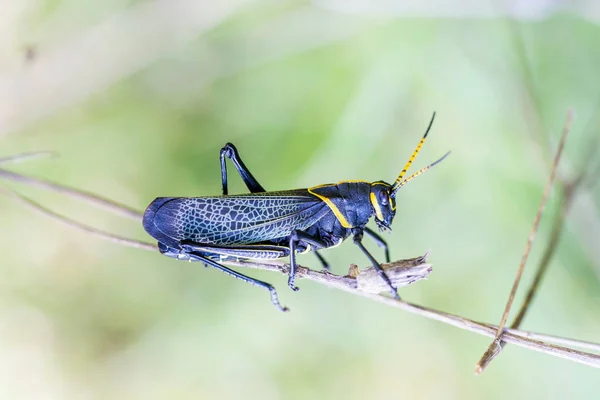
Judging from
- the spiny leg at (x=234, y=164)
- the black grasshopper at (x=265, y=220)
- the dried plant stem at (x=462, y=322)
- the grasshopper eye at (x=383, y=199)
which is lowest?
the dried plant stem at (x=462, y=322)

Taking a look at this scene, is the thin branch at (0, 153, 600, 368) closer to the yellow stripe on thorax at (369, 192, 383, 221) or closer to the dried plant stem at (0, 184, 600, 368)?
the dried plant stem at (0, 184, 600, 368)

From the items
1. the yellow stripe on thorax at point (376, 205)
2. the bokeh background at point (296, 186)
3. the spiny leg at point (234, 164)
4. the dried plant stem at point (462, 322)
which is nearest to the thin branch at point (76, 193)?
the dried plant stem at point (462, 322)

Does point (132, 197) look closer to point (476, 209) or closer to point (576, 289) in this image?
point (476, 209)

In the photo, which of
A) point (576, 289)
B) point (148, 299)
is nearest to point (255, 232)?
point (148, 299)

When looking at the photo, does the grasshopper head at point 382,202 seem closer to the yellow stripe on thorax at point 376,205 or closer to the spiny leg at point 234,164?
the yellow stripe on thorax at point 376,205

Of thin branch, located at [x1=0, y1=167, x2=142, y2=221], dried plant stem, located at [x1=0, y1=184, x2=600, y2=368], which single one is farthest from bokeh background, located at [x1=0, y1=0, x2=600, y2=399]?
dried plant stem, located at [x1=0, y1=184, x2=600, y2=368]

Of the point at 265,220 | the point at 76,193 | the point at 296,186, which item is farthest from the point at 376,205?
the point at 76,193
